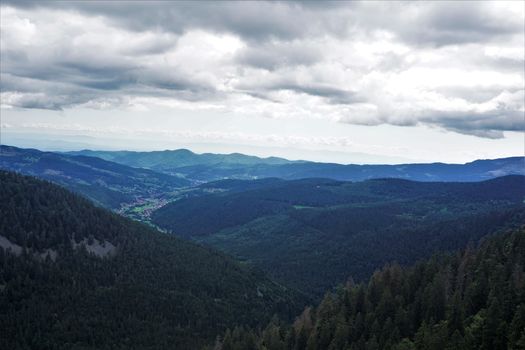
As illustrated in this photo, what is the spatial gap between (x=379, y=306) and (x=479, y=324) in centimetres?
4022

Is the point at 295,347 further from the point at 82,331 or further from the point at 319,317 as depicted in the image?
the point at 82,331

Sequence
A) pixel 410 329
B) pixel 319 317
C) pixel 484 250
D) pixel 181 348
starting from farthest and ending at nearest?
pixel 181 348
pixel 484 250
pixel 319 317
pixel 410 329

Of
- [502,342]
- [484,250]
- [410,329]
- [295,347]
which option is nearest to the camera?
[502,342]

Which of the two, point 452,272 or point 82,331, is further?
point 82,331

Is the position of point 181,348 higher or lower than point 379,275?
lower

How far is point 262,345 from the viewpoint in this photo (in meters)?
144

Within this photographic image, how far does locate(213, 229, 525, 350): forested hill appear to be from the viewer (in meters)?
98.3

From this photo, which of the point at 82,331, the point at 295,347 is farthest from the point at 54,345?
the point at 295,347

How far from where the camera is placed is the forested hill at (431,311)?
9831cm

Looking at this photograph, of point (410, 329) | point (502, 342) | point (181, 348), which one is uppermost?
point (502, 342)

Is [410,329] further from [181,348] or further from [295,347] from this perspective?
[181,348]

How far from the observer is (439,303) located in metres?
132

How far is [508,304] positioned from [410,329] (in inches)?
1066

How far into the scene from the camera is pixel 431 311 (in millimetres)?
130250
